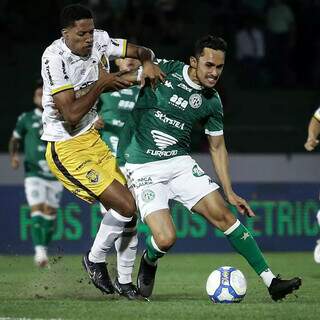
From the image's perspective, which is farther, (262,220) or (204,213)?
(262,220)

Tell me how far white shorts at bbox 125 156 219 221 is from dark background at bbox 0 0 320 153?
8112mm

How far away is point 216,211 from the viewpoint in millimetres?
8727

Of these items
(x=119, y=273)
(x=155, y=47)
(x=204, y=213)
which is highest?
(x=204, y=213)

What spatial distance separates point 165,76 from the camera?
890 cm

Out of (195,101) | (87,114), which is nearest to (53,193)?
(87,114)

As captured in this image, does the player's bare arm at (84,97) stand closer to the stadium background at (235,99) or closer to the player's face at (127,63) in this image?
the player's face at (127,63)

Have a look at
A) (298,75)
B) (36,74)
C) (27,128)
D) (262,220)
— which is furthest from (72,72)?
(298,75)

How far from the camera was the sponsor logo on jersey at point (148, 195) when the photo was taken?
8844 mm

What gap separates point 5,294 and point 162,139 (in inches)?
76.8

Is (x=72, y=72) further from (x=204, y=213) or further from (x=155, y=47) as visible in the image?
(x=155, y=47)

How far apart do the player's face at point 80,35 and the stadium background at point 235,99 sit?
663 centimetres

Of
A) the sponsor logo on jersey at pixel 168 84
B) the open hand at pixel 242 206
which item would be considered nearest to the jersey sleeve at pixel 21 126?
the sponsor logo on jersey at pixel 168 84

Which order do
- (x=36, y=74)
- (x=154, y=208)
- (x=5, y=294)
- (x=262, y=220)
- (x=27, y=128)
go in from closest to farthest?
(x=154, y=208) < (x=5, y=294) < (x=27, y=128) < (x=262, y=220) < (x=36, y=74)

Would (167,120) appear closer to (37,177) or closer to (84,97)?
(84,97)
